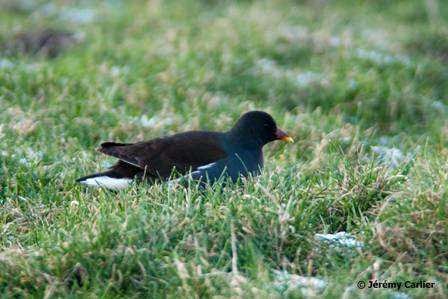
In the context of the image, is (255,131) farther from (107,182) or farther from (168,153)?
(107,182)

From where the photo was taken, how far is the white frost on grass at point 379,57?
28.6 ft

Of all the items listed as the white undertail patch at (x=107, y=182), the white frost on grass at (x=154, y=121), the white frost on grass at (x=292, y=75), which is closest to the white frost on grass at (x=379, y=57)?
the white frost on grass at (x=292, y=75)

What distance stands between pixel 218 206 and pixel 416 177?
1.04 metres

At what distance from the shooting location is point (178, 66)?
26.1 ft

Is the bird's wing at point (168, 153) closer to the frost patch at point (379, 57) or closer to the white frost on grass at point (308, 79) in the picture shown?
the white frost on grass at point (308, 79)

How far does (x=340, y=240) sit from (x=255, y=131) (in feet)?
5.64

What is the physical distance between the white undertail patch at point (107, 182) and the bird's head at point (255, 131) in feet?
2.81

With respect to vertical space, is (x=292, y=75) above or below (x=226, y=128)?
above

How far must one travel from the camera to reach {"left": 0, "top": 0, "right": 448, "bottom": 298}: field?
388cm

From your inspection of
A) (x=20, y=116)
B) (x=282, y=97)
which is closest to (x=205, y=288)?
(x=20, y=116)

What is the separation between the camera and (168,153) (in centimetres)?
544

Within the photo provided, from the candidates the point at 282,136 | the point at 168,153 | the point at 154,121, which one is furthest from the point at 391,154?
the point at 154,121

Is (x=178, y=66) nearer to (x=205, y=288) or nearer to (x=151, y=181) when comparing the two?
(x=151, y=181)

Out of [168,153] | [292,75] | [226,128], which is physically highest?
[168,153]
